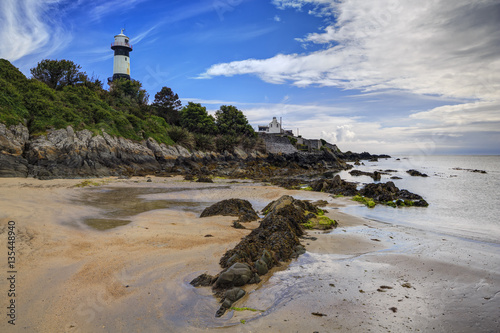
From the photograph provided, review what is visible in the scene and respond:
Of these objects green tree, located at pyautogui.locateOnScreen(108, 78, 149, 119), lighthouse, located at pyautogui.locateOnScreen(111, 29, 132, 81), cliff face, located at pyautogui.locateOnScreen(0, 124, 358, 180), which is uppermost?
lighthouse, located at pyautogui.locateOnScreen(111, 29, 132, 81)

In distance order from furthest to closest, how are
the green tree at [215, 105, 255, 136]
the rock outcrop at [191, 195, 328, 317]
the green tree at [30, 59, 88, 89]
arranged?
1. the green tree at [215, 105, 255, 136]
2. the green tree at [30, 59, 88, 89]
3. the rock outcrop at [191, 195, 328, 317]

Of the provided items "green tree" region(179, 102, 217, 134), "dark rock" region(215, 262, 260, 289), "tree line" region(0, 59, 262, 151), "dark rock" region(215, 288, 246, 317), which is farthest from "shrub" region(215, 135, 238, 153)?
"dark rock" region(215, 288, 246, 317)

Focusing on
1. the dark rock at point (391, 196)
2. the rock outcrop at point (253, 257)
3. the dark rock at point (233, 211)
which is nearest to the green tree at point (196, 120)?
the dark rock at point (391, 196)

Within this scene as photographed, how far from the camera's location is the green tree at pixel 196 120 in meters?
44.0

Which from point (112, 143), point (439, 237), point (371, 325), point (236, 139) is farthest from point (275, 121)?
point (371, 325)

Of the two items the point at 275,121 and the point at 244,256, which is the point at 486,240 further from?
the point at 275,121

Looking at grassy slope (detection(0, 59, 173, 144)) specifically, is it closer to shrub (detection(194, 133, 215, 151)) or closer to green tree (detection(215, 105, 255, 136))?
shrub (detection(194, 133, 215, 151))

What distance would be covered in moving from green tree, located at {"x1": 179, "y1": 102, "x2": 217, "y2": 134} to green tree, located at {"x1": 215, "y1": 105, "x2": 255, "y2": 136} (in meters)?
3.24

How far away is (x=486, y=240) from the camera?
27.0 ft

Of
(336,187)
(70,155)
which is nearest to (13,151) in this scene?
(70,155)

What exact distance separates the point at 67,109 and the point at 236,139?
26002mm

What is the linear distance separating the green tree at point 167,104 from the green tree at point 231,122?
7698mm

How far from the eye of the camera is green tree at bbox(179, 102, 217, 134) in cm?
4397

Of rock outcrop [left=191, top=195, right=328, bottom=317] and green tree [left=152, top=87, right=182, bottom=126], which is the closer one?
rock outcrop [left=191, top=195, right=328, bottom=317]
